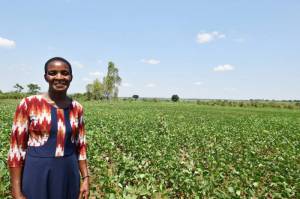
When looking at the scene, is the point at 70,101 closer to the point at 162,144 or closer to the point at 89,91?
the point at 162,144

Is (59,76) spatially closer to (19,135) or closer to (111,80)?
(19,135)

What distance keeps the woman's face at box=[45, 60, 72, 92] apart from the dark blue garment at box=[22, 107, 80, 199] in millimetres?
193

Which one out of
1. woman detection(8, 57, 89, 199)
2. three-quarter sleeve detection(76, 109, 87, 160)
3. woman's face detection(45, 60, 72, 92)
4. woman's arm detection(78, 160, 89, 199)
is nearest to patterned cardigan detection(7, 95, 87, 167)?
woman detection(8, 57, 89, 199)

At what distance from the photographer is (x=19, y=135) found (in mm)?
3014

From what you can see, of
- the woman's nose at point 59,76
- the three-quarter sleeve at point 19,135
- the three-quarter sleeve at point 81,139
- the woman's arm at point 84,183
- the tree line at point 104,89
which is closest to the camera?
the three-quarter sleeve at point 19,135

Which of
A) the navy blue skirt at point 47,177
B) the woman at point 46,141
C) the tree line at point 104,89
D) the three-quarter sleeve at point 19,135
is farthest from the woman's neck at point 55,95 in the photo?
the tree line at point 104,89

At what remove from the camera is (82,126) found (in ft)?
11.1

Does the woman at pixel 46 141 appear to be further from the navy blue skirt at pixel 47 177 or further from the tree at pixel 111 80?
the tree at pixel 111 80

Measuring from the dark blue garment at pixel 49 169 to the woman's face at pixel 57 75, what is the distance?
193 mm

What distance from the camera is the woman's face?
3.12m

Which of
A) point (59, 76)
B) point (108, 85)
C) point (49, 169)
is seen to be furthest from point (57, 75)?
point (108, 85)

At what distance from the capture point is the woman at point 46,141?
3.02m

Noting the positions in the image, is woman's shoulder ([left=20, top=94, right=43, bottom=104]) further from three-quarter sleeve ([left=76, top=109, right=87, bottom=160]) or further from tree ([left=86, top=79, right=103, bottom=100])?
tree ([left=86, top=79, right=103, bottom=100])

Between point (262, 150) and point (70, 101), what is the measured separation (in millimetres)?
11556
